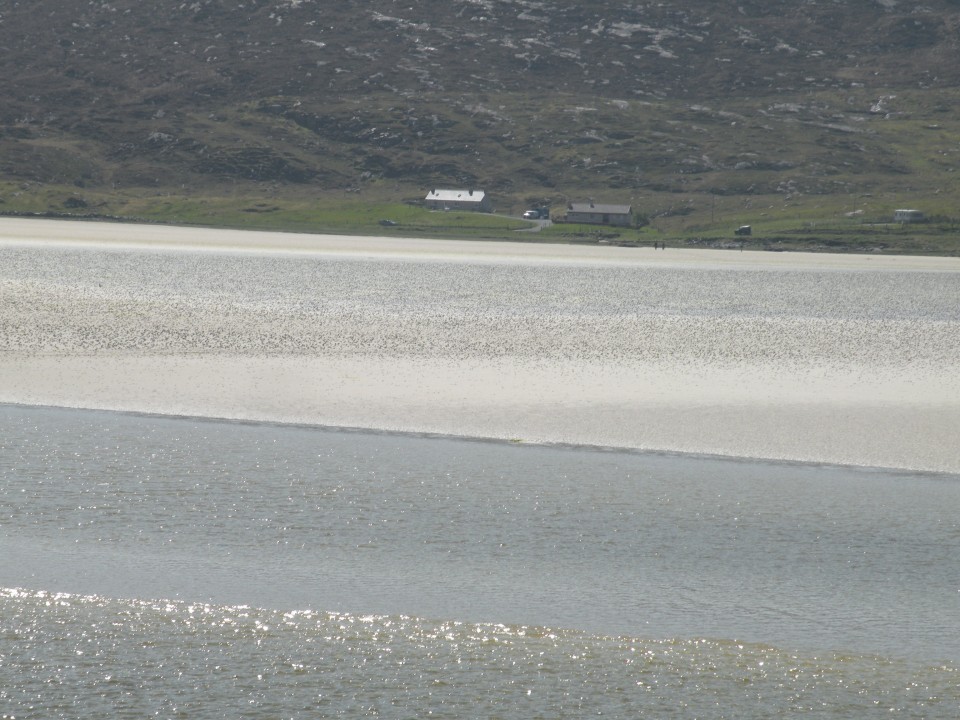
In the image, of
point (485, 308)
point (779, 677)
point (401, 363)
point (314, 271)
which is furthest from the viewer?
point (314, 271)

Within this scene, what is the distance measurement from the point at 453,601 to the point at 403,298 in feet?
92.5

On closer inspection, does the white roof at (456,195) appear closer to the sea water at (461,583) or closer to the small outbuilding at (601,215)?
the small outbuilding at (601,215)

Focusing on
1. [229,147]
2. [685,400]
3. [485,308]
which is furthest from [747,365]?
[229,147]

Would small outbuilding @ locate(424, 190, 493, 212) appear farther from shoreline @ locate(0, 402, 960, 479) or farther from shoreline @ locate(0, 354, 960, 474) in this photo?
shoreline @ locate(0, 402, 960, 479)

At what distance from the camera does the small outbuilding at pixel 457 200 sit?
14025 centimetres

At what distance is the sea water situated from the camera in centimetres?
1027

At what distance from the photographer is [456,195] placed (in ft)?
468

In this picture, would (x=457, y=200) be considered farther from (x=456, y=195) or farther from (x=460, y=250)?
(x=460, y=250)

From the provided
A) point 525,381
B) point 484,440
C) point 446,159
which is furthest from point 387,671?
point 446,159

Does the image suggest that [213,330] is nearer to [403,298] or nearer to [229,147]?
[403,298]

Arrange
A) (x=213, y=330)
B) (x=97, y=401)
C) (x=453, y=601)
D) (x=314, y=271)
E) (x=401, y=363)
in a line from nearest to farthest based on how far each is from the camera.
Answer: (x=453, y=601), (x=97, y=401), (x=401, y=363), (x=213, y=330), (x=314, y=271)

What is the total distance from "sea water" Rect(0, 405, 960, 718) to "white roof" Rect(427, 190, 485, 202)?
124 m

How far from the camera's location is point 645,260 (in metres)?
72.2

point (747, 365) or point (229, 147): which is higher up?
point (229, 147)
